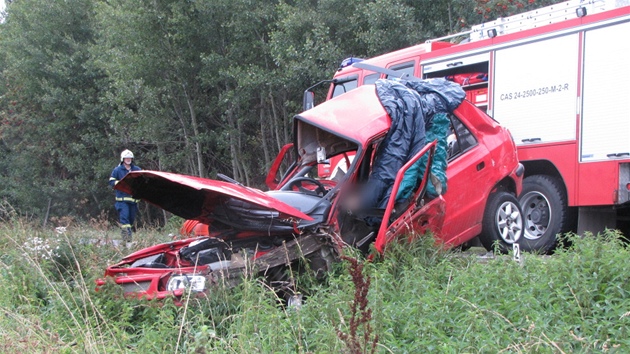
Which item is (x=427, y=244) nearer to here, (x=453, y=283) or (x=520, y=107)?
(x=453, y=283)

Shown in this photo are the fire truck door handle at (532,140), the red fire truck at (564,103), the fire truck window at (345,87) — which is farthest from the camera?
the fire truck window at (345,87)

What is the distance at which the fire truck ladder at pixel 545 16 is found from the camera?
8.34 meters

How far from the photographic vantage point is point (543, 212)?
8.92 meters

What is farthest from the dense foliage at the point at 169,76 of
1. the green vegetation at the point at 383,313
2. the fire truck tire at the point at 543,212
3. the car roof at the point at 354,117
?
the green vegetation at the point at 383,313

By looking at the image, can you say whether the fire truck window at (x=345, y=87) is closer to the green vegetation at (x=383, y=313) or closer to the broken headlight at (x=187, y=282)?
the green vegetation at (x=383, y=313)

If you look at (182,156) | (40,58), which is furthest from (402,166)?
(40,58)

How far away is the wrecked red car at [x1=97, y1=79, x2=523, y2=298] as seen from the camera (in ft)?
18.2

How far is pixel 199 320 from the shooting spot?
4516 millimetres

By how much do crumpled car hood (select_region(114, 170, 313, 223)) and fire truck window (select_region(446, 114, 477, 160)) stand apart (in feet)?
7.59

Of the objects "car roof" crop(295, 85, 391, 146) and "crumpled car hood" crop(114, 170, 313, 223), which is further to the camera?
"car roof" crop(295, 85, 391, 146)

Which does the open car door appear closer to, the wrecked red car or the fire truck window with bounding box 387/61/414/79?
the wrecked red car

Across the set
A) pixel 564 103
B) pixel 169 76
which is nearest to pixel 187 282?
pixel 564 103

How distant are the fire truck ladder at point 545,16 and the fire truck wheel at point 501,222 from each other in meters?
2.71

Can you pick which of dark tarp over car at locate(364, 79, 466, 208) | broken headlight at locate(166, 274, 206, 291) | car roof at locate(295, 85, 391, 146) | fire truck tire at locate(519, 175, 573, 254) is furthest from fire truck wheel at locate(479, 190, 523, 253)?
broken headlight at locate(166, 274, 206, 291)
